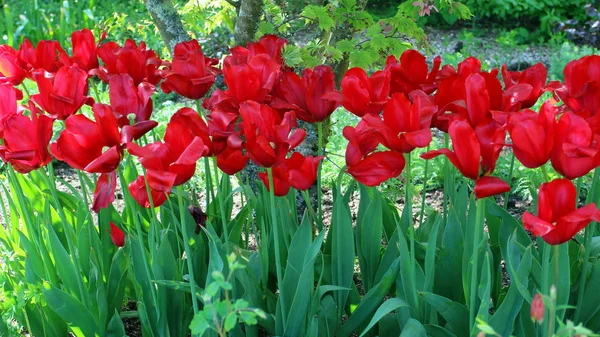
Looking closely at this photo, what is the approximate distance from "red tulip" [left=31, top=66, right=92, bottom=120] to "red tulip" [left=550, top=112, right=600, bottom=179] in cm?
104

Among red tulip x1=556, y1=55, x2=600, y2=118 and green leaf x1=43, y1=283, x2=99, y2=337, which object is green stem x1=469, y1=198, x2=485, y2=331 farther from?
green leaf x1=43, y1=283, x2=99, y2=337

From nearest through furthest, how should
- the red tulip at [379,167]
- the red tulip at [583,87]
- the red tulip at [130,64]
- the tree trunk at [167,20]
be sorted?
the red tulip at [379,167] → the red tulip at [583,87] → the red tulip at [130,64] → the tree trunk at [167,20]

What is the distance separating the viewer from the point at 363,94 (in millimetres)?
1585

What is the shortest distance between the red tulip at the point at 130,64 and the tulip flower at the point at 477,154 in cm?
88

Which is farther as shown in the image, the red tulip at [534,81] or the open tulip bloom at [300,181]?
the red tulip at [534,81]

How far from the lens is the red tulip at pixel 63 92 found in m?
1.67

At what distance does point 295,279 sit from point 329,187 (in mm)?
1775

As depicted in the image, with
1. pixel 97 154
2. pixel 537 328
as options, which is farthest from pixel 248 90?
pixel 537 328

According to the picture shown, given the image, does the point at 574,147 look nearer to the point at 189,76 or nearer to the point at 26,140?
the point at 189,76

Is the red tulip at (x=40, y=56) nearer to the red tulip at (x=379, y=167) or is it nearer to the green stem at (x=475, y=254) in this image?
the red tulip at (x=379, y=167)

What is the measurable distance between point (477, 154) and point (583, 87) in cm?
42

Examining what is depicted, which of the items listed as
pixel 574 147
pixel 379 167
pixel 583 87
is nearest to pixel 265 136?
pixel 379 167

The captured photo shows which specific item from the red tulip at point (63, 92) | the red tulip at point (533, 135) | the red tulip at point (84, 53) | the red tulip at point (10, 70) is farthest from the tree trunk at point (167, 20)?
the red tulip at point (533, 135)

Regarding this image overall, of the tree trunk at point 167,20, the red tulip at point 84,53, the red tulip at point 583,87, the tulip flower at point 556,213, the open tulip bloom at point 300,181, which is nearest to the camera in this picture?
the tulip flower at point 556,213
